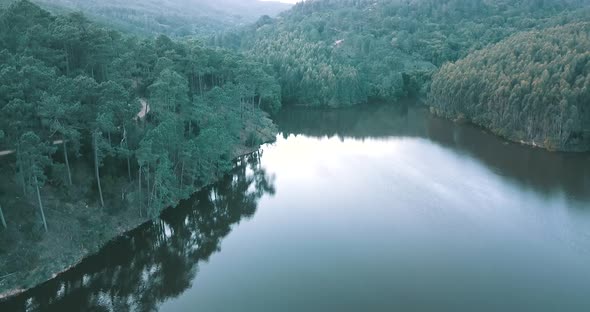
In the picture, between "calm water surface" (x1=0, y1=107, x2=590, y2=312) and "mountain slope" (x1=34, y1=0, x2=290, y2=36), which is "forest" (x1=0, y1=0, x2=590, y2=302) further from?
"mountain slope" (x1=34, y1=0, x2=290, y2=36)

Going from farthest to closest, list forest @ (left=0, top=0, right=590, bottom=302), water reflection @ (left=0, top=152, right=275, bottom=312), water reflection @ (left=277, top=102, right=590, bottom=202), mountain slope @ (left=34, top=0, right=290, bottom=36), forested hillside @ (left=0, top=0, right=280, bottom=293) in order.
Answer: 1. mountain slope @ (left=34, top=0, right=290, bottom=36)
2. water reflection @ (left=277, top=102, right=590, bottom=202)
3. forest @ (left=0, top=0, right=590, bottom=302)
4. forested hillside @ (left=0, top=0, right=280, bottom=293)
5. water reflection @ (left=0, top=152, right=275, bottom=312)

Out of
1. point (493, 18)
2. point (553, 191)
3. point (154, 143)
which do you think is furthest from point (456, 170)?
point (493, 18)

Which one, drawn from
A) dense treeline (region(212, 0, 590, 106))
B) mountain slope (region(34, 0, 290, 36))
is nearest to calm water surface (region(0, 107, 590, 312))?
dense treeline (region(212, 0, 590, 106))

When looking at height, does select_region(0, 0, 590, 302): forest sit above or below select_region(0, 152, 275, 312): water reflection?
above

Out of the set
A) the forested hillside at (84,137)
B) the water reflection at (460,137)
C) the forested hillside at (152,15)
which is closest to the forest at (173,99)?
the forested hillside at (84,137)

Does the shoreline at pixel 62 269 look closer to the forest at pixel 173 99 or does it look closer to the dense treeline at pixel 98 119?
the forest at pixel 173 99

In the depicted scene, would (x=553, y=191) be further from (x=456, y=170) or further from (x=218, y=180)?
(x=218, y=180)

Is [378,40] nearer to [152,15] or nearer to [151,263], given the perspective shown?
[152,15]
